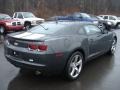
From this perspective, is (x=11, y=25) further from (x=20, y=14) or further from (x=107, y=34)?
(x=107, y=34)

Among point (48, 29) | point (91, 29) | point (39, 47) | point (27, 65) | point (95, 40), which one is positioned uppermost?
point (48, 29)

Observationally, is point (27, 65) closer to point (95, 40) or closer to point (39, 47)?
point (39, 47)

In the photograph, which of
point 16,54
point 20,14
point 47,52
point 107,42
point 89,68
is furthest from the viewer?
point 20,14

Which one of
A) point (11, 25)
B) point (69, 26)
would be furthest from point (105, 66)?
point (11, 25)

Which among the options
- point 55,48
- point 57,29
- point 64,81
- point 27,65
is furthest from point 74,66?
point 27,65

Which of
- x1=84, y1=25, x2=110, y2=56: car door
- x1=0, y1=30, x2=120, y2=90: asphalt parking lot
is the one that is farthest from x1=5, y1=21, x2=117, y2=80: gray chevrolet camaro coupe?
x1=0, y1=30, x2=120, y2=90: asphalt parking lot

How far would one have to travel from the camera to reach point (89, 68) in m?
6.68

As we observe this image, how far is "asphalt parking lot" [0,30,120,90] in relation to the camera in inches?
204

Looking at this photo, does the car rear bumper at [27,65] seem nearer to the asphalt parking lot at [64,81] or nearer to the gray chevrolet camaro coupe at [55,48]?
the gray chevrolet camaro coupe at [55,48]

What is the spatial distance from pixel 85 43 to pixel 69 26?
2.14ft

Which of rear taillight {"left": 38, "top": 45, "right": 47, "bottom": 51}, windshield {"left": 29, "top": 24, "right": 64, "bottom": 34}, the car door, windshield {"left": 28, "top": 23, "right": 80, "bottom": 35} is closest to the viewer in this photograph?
rear taillight {"left": 38, "top": 45, "right": 47, "bottom": 51}

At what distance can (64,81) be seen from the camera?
555cm

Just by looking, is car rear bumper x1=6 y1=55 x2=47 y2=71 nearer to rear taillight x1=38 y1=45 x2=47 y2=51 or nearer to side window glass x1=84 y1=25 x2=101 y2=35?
rear taillight x1=38 y1=45 x2=47 y2=51

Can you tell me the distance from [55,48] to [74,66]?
0.90 m
